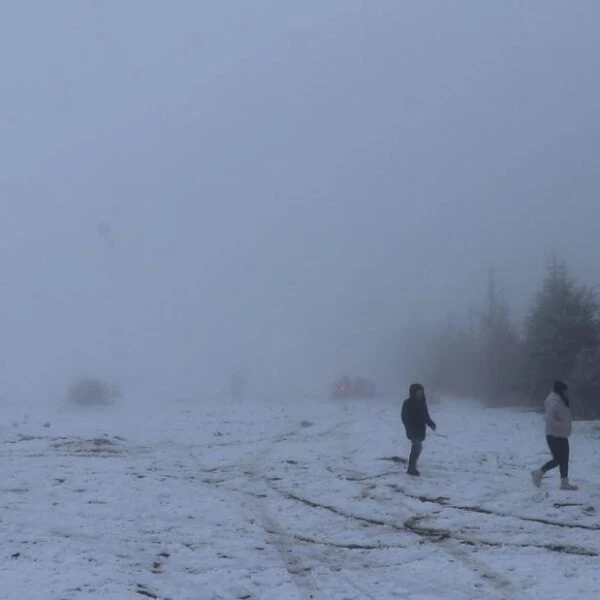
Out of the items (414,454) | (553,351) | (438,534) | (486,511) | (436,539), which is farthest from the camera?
(553,351)

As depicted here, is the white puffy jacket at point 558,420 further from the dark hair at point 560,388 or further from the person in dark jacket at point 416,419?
the person in dark jacket at point 416,419

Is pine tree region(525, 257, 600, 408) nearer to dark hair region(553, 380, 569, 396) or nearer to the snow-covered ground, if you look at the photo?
the snow-covered ground

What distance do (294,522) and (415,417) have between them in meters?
6.83

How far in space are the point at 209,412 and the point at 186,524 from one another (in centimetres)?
3383

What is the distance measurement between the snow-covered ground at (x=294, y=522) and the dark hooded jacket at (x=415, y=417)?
1.06 metres

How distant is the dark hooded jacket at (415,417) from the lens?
2370cm

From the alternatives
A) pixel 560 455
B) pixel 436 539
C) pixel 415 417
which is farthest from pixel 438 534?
pixel 415 417

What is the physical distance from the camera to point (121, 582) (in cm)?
1242

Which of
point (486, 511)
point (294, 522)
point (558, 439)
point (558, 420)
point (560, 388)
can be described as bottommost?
point (294, 522)

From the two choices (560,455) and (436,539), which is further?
(560,455)

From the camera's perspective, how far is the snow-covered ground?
1289 centimetres

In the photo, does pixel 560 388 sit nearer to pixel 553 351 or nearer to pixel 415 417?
pixel 415 417

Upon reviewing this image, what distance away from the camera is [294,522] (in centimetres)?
Answer: 1791

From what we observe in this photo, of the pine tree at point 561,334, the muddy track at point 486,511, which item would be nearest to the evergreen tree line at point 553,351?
the pine tree at point 561,334
